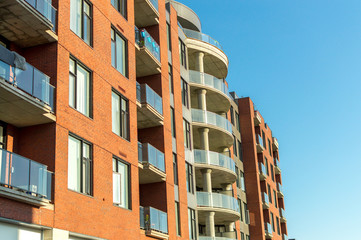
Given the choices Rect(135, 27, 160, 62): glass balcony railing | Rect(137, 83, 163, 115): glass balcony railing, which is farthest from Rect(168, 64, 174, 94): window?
Rect(137, 83, 163, 115): glass balcony railing

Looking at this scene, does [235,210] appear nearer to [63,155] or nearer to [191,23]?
[191,23]

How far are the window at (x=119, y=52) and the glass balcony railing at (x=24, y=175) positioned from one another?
28.1 ft

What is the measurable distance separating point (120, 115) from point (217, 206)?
1608 centimetres

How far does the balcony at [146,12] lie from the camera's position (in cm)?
2998

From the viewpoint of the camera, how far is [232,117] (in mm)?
51969

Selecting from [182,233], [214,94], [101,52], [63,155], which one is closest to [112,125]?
[101,52]

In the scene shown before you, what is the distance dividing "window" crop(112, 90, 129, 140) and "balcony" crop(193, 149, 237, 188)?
13.3 meters

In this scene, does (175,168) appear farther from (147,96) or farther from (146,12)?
(146,12)

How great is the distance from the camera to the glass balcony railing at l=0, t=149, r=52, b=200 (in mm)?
15203

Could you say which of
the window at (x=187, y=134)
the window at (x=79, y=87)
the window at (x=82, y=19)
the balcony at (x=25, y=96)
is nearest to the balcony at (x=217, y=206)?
the window at (x=187, y=134)

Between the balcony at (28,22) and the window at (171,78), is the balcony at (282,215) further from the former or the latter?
the balcony at (28,22)

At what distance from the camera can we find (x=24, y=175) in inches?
630

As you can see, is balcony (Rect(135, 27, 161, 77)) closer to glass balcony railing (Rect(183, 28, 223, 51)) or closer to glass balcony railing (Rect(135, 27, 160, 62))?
glass balcony railing (Rect(135, 27, 160, 62))

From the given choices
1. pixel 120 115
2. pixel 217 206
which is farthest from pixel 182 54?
pixel 120 115
